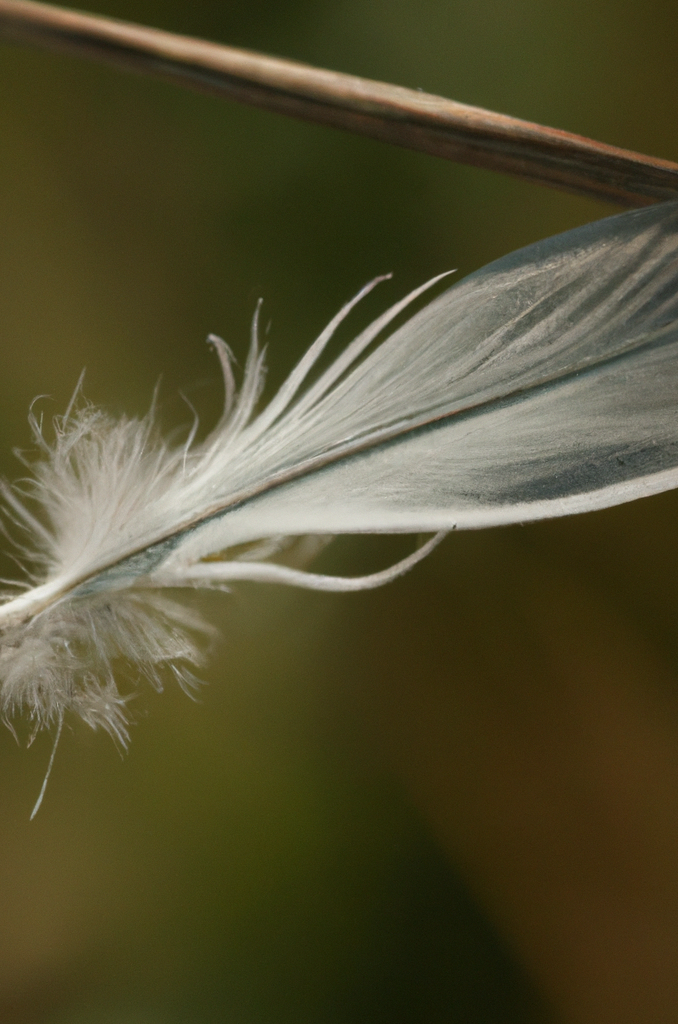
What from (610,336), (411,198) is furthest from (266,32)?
(610,336)

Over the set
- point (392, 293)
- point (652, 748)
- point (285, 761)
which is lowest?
point (652, 748)

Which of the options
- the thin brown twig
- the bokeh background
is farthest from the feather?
the bokeh background

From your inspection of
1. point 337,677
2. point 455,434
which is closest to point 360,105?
point 455,434

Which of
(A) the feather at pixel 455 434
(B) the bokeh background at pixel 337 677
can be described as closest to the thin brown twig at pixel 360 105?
(A) the feather at pixel 455 434

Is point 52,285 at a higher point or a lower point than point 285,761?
higher

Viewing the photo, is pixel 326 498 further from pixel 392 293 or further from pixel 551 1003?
pixel 551 1003

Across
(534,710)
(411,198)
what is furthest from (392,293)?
(534,710)

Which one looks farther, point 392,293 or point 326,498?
point 392,293
